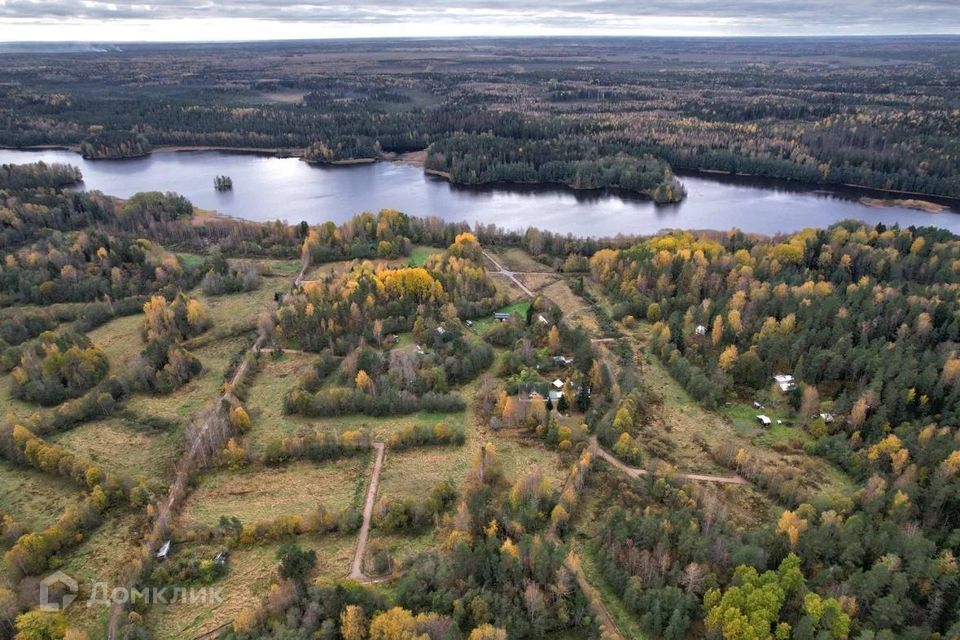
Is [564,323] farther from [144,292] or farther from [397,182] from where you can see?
[397,182]

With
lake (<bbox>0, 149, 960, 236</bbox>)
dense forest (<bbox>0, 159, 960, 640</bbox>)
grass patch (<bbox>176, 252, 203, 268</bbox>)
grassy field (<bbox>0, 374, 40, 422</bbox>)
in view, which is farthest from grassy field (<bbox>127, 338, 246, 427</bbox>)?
lake (<bbox>0, 149, 960, 236</bbox>)

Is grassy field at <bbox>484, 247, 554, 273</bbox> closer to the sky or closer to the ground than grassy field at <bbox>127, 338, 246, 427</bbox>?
closer to the sky

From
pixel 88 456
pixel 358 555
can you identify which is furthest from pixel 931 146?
pixel 88 456

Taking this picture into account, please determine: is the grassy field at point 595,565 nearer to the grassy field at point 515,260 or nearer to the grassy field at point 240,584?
the grassy field at point 240,584

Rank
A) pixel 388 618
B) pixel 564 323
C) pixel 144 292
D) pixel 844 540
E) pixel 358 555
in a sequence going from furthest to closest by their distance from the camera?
pixel 144 292
pixel 564 323
pixel 358 555
pixel 844 540
pixel 388 618

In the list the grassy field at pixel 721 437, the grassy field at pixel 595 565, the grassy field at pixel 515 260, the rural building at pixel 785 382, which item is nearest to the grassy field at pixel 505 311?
the grassy field at pixel 515 260

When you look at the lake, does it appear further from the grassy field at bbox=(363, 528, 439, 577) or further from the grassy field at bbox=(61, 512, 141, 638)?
the grassy field at bbox=(61, 512, 141, 638)

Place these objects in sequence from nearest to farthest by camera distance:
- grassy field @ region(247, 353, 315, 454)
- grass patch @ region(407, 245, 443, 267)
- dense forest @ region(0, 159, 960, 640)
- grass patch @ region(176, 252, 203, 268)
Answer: dense forest @ region(0, 159, 960, 640) → grassy field @ region(247, 353, 315, 454) → grass patch @ region(407, 245, 443, 267) → grass patch @ region(176, 252, 203, 268)
